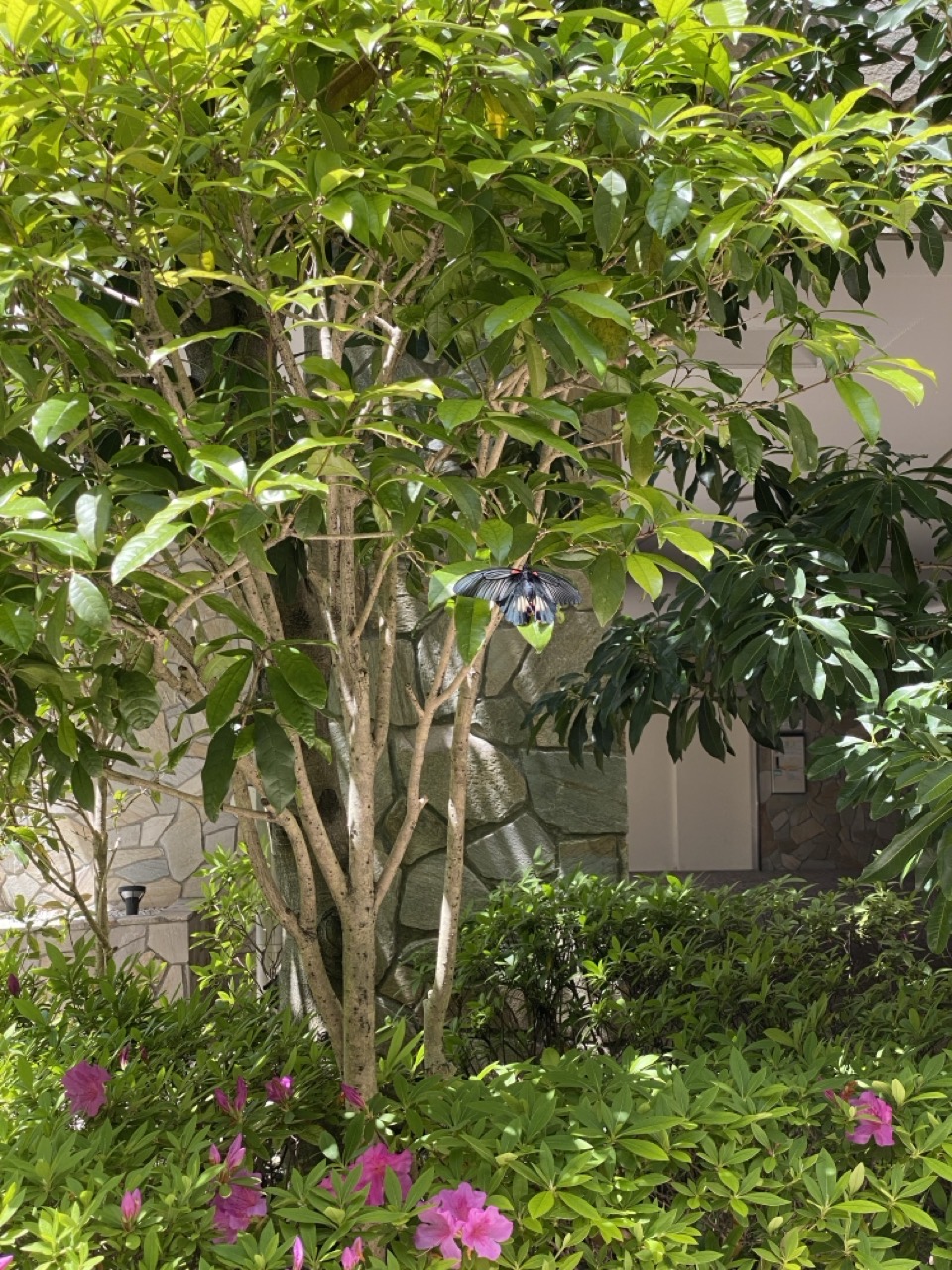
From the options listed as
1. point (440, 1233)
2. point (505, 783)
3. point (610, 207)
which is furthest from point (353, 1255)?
point (505, 783)

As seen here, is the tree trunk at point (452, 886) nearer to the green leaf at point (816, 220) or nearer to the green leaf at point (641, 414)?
the green leaf at point (641, 414)

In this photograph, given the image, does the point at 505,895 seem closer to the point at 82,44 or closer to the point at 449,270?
the point at 449,270

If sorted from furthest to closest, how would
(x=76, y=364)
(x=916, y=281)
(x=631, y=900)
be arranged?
1. (x=916, y=281)
2. (x=631, y=900)
3. (x=76, y=364)

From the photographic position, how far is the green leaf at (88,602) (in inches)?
34.8

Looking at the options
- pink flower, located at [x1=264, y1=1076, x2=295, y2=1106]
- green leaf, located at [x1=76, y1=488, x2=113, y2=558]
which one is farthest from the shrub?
green leaf, located at [x1=76, y1=488, x2=113, y2=558]

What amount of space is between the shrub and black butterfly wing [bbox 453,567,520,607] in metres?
1.12

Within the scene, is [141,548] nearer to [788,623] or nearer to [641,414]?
[641,414]

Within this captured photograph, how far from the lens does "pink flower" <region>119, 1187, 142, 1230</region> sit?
3.90ft

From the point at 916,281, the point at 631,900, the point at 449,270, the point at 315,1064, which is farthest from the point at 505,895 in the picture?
the point at 916,281

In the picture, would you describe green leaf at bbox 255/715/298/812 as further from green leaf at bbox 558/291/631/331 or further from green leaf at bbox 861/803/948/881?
green leaf at bbox 861/803/948/881

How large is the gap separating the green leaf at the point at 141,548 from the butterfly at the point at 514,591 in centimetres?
23

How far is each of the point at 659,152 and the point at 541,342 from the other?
216mm

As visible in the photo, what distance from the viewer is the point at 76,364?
109cm

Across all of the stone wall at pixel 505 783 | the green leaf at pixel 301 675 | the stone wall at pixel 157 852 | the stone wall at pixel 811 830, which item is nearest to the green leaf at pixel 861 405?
the green leaf at pixel 301 675
